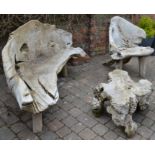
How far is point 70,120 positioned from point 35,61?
132 centimetres

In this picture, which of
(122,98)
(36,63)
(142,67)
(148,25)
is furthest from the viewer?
(148,25)

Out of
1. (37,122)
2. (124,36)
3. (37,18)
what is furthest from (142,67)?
(37,122)

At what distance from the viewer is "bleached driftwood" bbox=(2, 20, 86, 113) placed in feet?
9.81

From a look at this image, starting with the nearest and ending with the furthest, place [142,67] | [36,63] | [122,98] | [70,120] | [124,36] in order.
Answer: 1. [122,98]
2. [70,120]
3. [36,63]
4. [142,67]
5. [124,36]

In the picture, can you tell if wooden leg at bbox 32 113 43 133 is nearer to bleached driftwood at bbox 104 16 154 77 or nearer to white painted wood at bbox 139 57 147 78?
bleached driftwood at bbox 104 16 154 77

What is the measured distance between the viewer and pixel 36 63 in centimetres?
412

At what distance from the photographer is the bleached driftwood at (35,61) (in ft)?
9.81

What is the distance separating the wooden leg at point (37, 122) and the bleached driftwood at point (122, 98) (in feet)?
2.64

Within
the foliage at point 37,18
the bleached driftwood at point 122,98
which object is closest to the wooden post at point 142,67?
the bleached driftwood at point 122,98

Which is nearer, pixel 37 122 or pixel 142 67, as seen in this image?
pixel 37 122

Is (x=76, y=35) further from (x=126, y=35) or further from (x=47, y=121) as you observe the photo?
(x=47, y=121)

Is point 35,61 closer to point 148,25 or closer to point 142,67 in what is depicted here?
point 142,67

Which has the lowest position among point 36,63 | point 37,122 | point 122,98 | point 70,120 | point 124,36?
point 70,120
